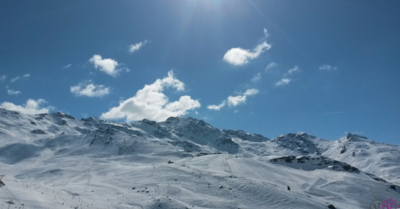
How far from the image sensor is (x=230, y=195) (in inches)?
1753

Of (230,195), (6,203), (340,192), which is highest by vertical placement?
(340,192)

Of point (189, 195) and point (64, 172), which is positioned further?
point (64, 172)

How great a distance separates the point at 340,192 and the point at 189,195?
42999mm

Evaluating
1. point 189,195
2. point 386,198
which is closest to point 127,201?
point 189,195

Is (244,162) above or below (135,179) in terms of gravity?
above

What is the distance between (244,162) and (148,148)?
77768 millimetres

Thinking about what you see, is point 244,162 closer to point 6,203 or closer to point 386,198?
point 386,198

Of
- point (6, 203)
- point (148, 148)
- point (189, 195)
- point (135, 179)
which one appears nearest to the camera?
point (6, 203)

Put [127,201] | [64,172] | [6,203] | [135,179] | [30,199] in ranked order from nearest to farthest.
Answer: [6,203] < [30,199] < [127,201] < [135,179] < [64,172]

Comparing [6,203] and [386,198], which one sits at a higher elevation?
[386,198]

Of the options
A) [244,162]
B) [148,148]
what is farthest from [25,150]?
[244,162]

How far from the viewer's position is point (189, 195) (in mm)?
43812

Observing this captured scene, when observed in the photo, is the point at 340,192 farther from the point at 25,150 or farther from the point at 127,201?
the point at 25,150

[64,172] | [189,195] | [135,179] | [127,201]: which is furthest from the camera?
[64,172]
